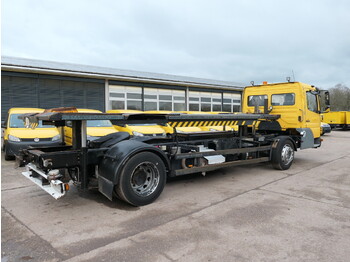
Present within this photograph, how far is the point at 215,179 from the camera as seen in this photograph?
7062 mm

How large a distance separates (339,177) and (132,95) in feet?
44.8

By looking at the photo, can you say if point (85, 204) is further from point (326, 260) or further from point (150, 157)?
point (326, 260)

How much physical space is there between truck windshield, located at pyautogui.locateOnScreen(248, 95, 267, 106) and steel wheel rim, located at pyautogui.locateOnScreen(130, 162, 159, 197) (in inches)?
212

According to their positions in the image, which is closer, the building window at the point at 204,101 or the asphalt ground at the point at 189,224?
the asphalt ground at the point at 189,224

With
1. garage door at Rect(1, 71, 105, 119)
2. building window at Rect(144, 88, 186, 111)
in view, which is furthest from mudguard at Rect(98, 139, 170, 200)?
building window at Rect(144, 88, 186, 111)

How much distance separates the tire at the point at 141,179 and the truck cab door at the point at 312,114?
547 cm

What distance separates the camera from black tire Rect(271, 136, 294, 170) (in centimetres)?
798

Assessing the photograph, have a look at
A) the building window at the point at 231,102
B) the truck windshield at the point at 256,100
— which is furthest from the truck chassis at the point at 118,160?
the building window at the point at 231,102

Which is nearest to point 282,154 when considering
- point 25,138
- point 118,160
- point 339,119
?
point 118,160

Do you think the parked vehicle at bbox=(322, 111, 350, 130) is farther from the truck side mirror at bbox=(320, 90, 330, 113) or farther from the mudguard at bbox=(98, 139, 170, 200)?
the mudguard at bbox=(98, 139, 170, 200)

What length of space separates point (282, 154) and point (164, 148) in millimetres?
3962

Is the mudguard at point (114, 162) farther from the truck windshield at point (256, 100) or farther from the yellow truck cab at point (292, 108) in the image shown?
the truck windshield at point (256, 100)

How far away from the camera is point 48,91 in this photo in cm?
1551

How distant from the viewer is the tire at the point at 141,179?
473cm
